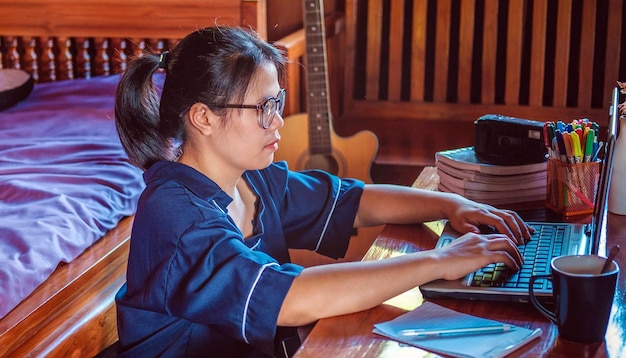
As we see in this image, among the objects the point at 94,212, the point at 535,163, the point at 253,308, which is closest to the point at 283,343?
the point at 253,308

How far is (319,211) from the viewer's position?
170 cm

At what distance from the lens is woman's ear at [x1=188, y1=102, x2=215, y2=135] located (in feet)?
4.79

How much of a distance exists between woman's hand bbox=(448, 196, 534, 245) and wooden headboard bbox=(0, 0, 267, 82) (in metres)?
1.70

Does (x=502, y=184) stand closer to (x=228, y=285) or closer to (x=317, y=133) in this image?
(x=228, y=285)

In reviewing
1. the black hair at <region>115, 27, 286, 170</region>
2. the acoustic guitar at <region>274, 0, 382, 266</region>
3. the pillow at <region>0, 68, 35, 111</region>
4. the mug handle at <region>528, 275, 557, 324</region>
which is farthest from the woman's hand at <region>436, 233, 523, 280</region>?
the pillow at <region>0, 68, 35, 111</region>

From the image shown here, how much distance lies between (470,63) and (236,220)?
6.16 feet

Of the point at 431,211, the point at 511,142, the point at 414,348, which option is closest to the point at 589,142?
the point at 511,142

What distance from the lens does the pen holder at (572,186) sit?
1598 millimetres

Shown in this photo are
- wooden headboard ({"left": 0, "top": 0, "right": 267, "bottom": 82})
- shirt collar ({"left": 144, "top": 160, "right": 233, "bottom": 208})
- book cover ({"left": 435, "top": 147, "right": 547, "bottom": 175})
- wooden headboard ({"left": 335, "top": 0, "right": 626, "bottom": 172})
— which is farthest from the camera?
wooden headboard ({"left": 0, "top": 0, "right": 267, "bottom": 82})

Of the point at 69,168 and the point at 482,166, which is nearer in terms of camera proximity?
the point at 482,166

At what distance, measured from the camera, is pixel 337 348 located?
3.56 ft

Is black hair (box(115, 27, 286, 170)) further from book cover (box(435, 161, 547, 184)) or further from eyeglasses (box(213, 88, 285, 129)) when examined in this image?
book cover (box(435, 161, 547, 184))

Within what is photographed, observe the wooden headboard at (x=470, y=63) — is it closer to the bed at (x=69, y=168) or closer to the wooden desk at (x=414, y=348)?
the bed at (x=69, y=168)

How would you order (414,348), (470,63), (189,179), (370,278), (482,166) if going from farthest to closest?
(470,63) → (482,166) → (189,179) → (370,278) → (414,348)
